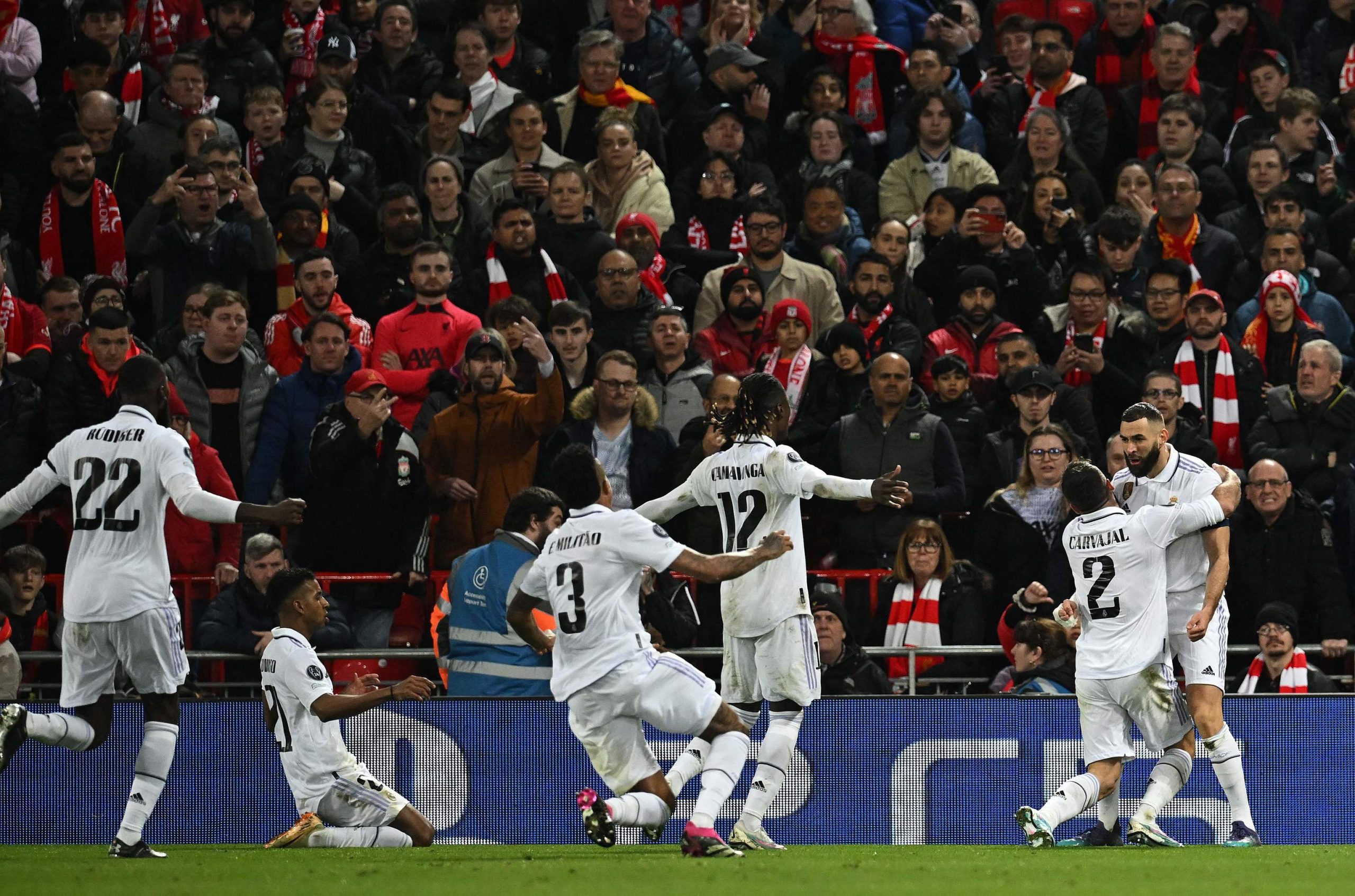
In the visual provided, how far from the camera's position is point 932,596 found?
12984 millimetres

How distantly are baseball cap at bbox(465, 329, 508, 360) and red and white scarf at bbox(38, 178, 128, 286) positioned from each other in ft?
11.4

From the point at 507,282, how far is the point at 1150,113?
6563mm

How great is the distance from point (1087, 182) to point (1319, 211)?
2.24 metres

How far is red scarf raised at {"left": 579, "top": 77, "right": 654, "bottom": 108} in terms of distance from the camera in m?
17.2

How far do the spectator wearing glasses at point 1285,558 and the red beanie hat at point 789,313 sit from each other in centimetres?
330

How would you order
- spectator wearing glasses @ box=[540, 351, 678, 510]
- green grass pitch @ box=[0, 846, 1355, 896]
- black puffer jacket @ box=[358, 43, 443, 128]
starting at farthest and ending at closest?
black puffer jacket @ box=[358, 43, 443, 128] → spectator wearing glasses @ box=[540, 351, 678, 510] → green grass pitch @ box=[0, 846, 1355, 896]

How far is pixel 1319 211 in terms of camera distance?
17516mm

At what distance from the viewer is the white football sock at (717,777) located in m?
9.70

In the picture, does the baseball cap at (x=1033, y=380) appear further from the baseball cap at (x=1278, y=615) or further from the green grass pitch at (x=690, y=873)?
the green grass pitch at (x=690, y=873)

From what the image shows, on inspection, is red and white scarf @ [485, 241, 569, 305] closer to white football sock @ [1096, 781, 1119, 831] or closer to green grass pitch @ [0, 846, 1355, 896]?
green grass pitch @ [0, 846, 1355, 896]

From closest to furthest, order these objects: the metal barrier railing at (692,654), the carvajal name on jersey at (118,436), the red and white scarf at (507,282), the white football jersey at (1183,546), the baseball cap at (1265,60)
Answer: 1. the carvajal name on jersey at (118,436)
2. the white football jersey at (1183,546)
3. the metal barrier railing at (692,654)
4. the red and white scarf at (507,282)
5. the baseball cap at (1265,60)

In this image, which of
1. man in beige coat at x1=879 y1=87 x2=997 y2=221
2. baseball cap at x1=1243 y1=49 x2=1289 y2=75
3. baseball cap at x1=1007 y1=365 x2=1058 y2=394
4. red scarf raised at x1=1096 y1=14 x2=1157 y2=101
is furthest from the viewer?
red scarf raised at x1=1096 y1=14 x2=1157 y2=101

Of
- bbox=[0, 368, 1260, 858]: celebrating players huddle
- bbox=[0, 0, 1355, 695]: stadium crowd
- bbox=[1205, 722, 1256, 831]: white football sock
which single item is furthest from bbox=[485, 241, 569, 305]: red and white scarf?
bbox=[1205, 722, 1256, 831]: white football sock

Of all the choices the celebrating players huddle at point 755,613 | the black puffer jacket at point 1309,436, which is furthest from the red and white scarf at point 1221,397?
the celebrating players huddle at point 755,613
